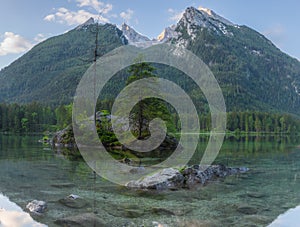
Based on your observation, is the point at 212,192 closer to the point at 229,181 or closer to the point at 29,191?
the point at 229,181

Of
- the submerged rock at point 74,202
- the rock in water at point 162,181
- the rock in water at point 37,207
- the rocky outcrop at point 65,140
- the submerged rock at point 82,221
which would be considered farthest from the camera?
the rocky outcrop at point 65,140

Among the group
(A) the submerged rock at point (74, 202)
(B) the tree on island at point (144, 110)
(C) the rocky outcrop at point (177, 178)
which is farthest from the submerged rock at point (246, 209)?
(B) the tree on island at point (144, 110)

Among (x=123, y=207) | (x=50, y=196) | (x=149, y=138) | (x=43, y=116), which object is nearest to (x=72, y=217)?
(x=123, y=207)

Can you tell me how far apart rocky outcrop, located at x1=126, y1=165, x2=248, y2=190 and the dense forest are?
84.7 meters

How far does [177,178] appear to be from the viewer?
2009 centimetres

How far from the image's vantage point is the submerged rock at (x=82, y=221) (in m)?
11.1

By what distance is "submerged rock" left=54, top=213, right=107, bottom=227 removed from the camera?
11.1m

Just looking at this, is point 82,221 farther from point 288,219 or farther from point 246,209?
point 288,219

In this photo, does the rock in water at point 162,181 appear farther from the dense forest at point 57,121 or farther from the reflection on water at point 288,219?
the dense forest at point 57,121

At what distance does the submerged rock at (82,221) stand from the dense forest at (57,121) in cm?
9334

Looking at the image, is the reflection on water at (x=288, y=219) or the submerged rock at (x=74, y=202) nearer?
the reflection on water at (x=288, y=219)

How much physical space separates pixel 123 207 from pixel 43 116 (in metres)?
120

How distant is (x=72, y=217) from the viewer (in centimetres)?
1177

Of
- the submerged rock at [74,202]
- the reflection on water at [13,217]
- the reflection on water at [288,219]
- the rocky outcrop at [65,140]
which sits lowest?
the reflection on water at [288,219]
